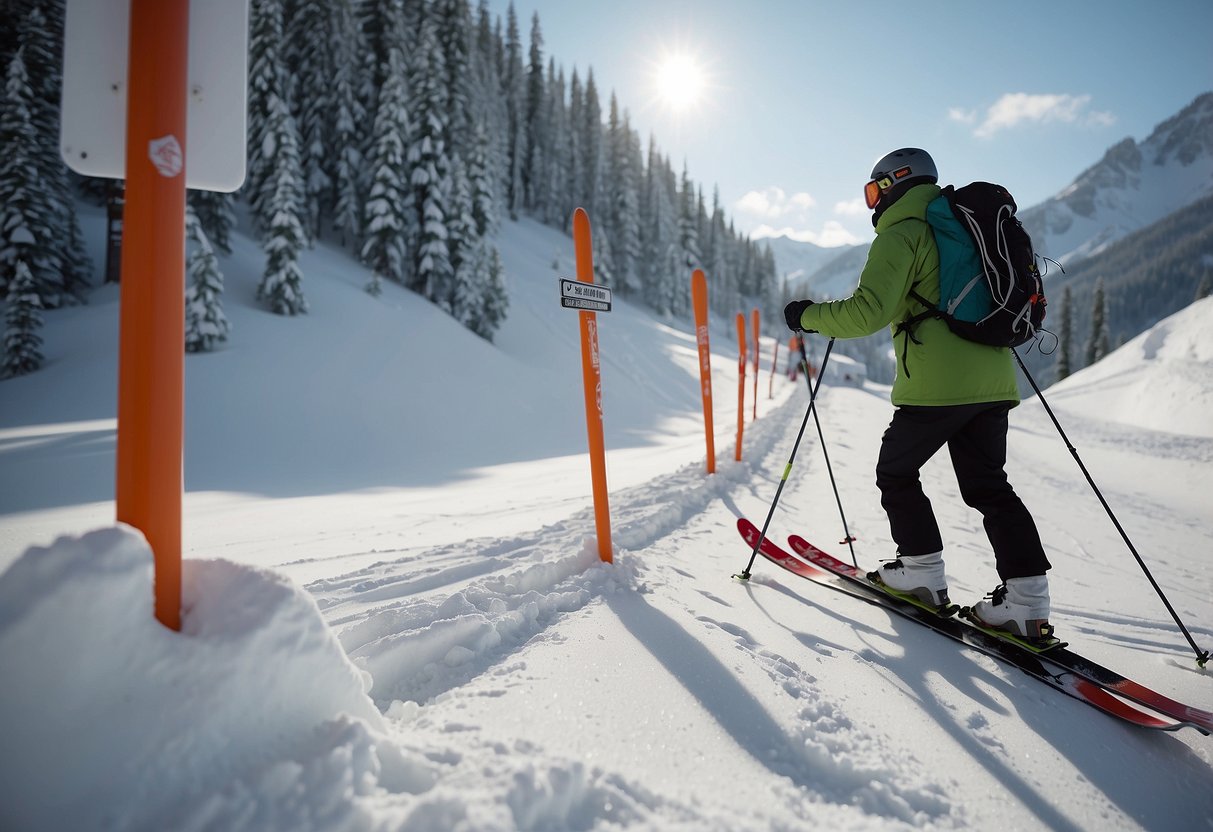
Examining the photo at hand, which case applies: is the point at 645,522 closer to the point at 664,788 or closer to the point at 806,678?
the point at 806,678

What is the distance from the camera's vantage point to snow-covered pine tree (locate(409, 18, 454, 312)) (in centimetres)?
2044

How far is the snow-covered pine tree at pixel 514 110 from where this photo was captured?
46.1 m

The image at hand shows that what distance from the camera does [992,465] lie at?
252 centimetres

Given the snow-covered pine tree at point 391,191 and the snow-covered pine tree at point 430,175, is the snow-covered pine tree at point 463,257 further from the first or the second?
the snow-covered pine tree at point 391,191

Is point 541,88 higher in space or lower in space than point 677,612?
higher

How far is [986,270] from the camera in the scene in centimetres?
230

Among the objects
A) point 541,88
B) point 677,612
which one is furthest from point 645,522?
point 541,88

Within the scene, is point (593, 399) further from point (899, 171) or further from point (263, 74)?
point (263, 74)

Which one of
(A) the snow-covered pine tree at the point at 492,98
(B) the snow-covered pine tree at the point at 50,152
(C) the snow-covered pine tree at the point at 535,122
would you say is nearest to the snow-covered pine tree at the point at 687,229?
(C) the snow-covered pine tree at the point at 535,122

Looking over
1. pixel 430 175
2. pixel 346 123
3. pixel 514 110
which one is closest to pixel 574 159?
pixel 514 110

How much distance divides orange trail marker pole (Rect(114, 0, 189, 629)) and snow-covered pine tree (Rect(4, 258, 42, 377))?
1593cm

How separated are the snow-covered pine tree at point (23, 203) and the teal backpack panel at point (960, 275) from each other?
1934cm

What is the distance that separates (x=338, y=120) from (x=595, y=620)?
2824 cm

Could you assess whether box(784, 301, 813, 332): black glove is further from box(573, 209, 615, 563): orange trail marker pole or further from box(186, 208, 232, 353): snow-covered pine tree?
box(186, 208, 232, 353): snow-covered pine tree
